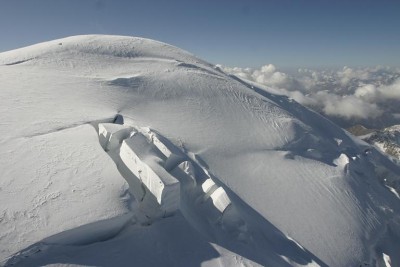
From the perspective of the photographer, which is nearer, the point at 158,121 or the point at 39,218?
the point at 39,218

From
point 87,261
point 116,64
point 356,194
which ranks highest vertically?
point 116,64

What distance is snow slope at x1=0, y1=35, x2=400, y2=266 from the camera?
10.7 m

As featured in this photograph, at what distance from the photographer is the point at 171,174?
14.6 m

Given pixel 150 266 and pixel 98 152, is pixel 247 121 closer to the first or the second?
pixel 98 152

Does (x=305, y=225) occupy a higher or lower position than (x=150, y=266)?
lower

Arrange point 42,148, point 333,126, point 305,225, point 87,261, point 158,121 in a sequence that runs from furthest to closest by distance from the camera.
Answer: point 333,126 < point 158,121 < point 305,225 < point 42,148 < point 87,261

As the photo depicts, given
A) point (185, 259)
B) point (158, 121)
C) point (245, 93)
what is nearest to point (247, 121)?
point (245, 93)

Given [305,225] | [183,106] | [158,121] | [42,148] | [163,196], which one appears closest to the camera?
[163,196]

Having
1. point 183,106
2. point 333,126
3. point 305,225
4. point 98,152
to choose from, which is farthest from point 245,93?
point 98,152

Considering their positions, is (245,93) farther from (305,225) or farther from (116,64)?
(305,225)

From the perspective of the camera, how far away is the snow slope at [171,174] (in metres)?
10.7

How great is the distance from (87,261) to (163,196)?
345 cm

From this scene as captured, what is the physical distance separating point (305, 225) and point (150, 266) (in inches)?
346

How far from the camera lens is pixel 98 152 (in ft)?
46.2
